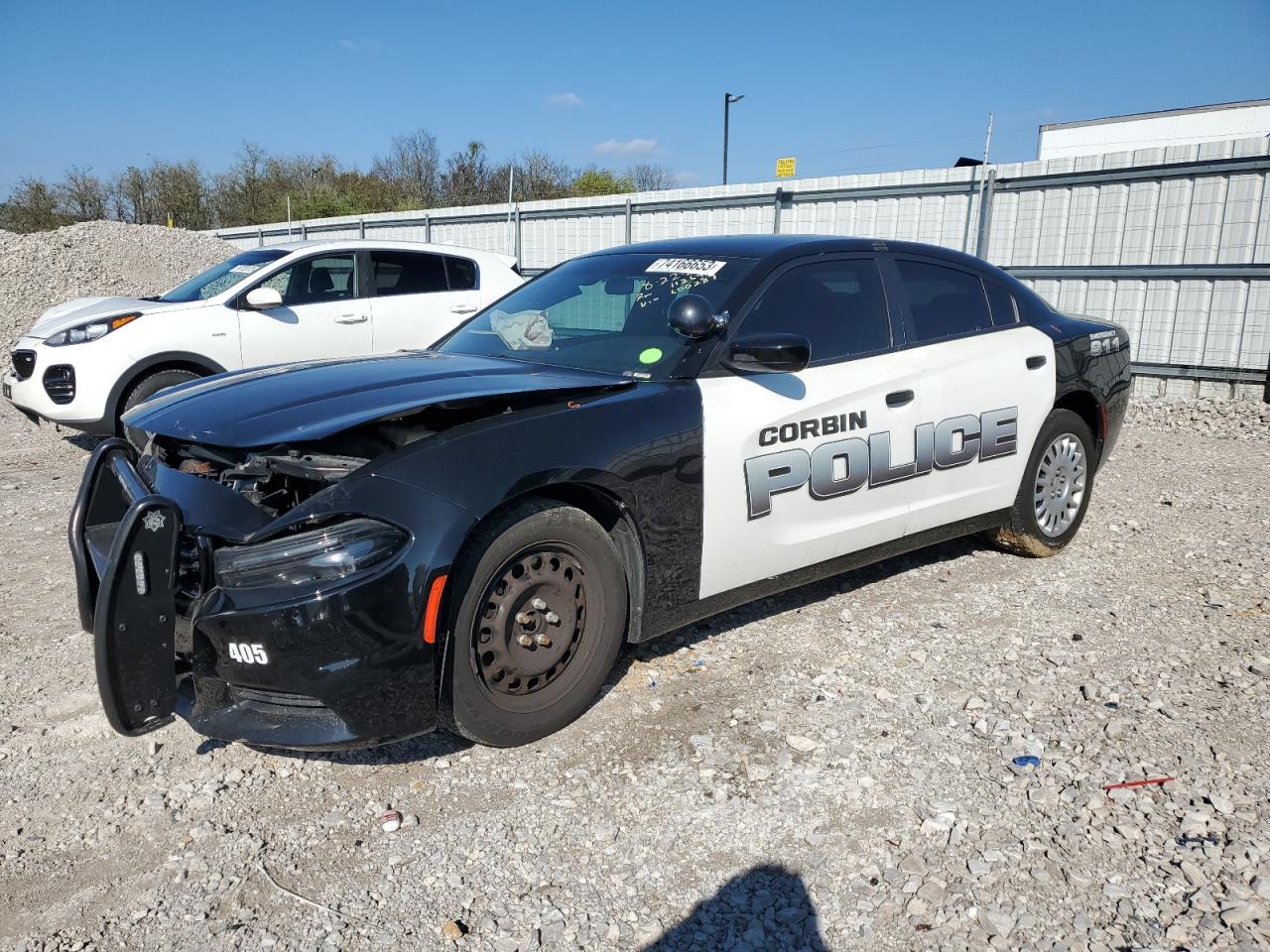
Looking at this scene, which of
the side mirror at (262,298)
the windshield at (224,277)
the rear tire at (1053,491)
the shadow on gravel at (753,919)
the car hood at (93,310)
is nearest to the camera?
the shadow on gravel at (753,919)

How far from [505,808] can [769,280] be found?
232cm

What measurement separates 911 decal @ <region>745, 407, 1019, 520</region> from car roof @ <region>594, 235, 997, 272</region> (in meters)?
0.86

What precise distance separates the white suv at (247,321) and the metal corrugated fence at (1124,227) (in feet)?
18.0

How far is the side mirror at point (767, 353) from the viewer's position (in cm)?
348

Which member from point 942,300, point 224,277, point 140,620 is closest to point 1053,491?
point 942,300

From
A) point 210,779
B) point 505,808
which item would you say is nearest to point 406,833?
point 505,808

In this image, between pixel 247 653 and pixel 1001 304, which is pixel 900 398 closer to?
pixel 1001 304

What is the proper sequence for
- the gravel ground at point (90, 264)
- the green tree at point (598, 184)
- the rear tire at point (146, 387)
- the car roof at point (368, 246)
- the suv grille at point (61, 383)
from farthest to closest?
the green tree at point (598, 184) < the gravel ground at point (90, 264) < the car roof at point (368, 246) < the rear tire at point (146, 387) < the suv grille at point (61, 383)

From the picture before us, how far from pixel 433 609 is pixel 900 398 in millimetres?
2354

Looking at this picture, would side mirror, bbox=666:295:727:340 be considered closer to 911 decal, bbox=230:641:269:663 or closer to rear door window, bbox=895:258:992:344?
rear door window, bbox=895:258:992:344

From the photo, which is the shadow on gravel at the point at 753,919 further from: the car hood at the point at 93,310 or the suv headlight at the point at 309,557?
the car hood at the point at 93,310

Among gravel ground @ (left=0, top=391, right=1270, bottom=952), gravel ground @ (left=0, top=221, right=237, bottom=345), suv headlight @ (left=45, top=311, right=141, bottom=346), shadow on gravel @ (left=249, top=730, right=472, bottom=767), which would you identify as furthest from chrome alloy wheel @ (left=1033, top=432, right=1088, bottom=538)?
gravel ground @ (left=0, top=221, right=237, bottom=345)

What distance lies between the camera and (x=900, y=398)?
4102 millimetres

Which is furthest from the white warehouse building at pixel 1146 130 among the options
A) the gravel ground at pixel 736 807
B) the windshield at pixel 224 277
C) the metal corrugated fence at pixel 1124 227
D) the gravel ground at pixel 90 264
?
the gravel ground at pixel 736 807
